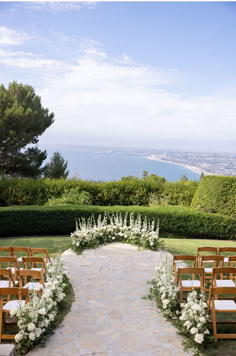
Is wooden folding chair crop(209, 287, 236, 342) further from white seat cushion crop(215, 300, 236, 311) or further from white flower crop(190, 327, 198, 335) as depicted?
white flower crop(190, 327, 198, 335)

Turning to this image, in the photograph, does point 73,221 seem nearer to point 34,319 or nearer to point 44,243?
point 44,243

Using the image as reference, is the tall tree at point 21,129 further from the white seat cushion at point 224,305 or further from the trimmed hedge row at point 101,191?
the white seat cushion at point 224,305

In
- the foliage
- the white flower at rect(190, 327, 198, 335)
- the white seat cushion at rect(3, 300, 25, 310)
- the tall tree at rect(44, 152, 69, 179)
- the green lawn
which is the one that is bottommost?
the green lawn

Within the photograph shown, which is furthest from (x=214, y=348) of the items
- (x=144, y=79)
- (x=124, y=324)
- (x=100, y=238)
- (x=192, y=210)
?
(x=144, y=79)

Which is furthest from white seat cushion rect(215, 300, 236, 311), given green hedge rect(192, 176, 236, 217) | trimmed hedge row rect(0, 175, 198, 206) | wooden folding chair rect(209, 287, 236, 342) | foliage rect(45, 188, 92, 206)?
trimmed hedge row rect(0, 175, 198, 206)

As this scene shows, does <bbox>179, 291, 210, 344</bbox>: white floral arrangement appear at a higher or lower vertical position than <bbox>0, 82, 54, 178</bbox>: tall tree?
lower

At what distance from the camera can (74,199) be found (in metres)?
14.0

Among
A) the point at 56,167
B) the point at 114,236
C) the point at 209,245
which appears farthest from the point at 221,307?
the point at 56,167

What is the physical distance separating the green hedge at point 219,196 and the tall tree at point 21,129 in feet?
49.8

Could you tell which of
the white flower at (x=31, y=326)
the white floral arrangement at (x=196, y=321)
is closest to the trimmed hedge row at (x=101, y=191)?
the white flower at (x=31, y=326)

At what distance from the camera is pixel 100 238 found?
9922 millimetres

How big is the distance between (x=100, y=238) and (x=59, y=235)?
293 cm

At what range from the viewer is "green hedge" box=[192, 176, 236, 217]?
12438 millimetres

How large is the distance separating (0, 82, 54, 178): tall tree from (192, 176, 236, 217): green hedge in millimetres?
15184
